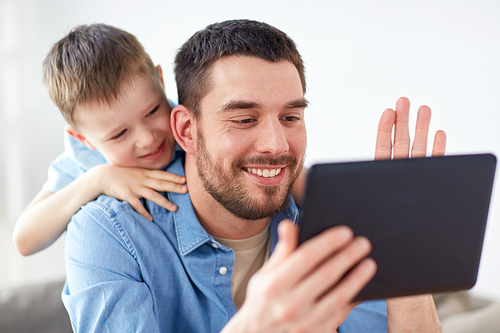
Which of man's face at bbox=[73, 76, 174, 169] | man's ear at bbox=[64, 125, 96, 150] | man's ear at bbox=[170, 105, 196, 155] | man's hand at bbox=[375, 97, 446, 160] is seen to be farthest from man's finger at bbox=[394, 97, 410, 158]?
man's ear at bbox=[64, 125, 96, 150]

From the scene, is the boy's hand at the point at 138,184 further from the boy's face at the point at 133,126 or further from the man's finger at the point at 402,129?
the man's finger at the point at 402,129

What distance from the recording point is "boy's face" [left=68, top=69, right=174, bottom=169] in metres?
1.32

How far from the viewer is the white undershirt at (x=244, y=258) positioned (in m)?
1.42

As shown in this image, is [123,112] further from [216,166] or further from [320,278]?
[320,278]

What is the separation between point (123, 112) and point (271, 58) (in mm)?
471

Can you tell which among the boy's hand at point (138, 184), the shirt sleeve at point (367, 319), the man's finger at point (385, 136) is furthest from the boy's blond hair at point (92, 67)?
the shirt sleeve at point (367, 319)

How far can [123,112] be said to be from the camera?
52.1 inches

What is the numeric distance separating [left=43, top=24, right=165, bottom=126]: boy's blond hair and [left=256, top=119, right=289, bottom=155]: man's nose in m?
0.43

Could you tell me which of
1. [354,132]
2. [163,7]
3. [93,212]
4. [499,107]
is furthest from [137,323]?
[163,7]

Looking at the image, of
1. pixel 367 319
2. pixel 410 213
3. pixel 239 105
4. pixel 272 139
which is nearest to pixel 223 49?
pixel 239 105

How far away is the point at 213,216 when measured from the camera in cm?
142

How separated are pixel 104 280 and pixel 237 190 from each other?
1.43 ft

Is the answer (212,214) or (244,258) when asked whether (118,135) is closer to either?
(212,214)

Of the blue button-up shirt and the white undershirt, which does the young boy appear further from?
the white undershirt
